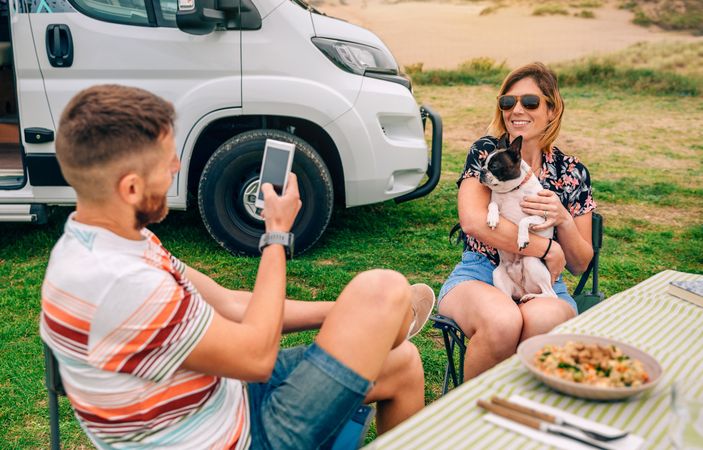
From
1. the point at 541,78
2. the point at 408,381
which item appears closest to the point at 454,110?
the point at 541,78

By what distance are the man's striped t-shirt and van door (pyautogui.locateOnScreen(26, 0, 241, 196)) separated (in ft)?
11.6

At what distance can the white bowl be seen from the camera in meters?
1.60

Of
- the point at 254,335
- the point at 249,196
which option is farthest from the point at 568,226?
the point at 249,196

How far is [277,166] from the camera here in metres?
2.09

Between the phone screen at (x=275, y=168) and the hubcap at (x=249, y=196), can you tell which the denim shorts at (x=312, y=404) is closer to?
the phone screen at (x=275, y=168)

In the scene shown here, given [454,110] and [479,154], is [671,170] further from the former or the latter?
[479,154]

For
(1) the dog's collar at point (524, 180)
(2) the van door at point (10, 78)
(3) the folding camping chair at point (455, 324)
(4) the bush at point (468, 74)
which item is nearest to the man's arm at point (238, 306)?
(3) the folding camping chair at point (455, 324)

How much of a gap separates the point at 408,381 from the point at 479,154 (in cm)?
128

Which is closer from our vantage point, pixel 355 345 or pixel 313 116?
pixel 355 345

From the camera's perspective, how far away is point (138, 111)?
5.11 feet

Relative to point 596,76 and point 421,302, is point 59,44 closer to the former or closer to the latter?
point 421,302

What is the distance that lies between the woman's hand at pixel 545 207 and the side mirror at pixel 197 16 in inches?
114

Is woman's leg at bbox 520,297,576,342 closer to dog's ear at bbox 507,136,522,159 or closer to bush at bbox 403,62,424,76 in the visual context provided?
dog's ear at bbox 507,136,522,159

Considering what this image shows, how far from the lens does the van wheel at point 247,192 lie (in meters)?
5.19
